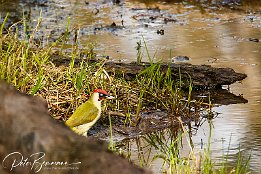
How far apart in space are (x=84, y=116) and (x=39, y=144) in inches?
128

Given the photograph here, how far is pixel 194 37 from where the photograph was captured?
12.8 m

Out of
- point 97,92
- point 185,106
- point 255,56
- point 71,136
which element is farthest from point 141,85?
point 71,136

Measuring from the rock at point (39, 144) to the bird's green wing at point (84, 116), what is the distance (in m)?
3.12

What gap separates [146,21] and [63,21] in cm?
147

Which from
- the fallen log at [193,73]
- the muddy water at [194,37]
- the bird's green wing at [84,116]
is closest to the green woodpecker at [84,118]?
the bird's green wing at [84,116]

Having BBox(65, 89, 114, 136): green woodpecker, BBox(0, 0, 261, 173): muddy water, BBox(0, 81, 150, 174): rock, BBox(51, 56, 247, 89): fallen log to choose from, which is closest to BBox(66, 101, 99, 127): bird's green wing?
BBox(65, 89, 114, 136): green woodpecker

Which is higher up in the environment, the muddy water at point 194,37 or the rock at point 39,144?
the rock at point 39,144

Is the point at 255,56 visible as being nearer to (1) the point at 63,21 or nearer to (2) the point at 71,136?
(1) the point at 63,21

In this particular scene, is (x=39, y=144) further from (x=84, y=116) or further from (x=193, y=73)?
(x=193, y=73)

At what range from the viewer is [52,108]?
753 cm

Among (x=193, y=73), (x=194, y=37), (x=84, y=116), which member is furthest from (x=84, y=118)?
(x=194, y=37)

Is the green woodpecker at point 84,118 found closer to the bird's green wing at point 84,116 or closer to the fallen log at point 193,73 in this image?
the bird's green wing at point 84,116

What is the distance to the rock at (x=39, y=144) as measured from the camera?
325 centimetres

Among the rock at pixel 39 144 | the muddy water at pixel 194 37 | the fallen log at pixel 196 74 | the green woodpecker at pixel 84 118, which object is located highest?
the rock at pixel 39 144
